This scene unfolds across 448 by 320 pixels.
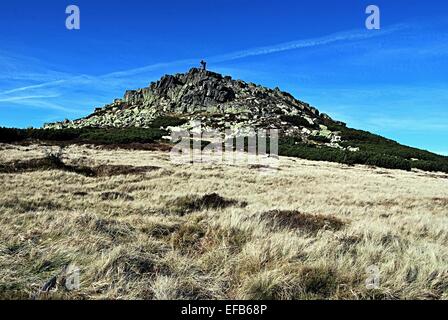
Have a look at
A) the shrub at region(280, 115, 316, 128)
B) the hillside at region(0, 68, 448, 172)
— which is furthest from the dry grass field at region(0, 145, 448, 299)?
the shrub at region(280, 115, 316, 128)

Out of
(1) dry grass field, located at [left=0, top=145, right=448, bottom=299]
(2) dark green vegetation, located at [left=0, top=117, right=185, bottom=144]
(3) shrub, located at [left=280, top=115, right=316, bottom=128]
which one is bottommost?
(1) dry grass field, located at [left=0, top=145, right=448, bottom=299]

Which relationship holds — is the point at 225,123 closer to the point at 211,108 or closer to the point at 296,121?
the point at 296,121

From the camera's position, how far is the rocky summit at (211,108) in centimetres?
7612

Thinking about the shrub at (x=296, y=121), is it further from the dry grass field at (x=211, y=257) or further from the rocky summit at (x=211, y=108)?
the dry grass field at (x=211, y=257)

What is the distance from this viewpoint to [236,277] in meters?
5.45

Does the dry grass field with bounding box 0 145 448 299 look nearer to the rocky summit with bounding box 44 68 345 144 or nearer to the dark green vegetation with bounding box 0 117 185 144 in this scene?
the dark green vegetation with bounding box 0 117 185 144

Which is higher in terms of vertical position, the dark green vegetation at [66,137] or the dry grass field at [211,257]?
the dark green vegetation at [66,137]

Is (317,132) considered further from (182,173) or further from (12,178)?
(12,178)

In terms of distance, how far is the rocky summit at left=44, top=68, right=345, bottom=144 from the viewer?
2997 inches

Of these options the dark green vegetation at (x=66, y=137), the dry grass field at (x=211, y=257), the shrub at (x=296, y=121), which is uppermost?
the shrub at (x=296, y=121)

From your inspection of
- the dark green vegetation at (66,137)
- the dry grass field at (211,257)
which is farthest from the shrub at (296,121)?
the dry grass field at (211,257)

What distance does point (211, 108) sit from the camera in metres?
94.5
